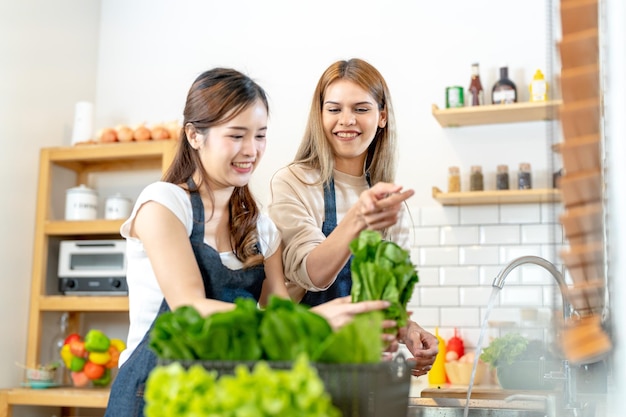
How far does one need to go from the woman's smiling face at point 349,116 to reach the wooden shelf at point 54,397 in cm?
226

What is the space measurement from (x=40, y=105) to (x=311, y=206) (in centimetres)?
296

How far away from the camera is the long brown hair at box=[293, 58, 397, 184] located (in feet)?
6.76

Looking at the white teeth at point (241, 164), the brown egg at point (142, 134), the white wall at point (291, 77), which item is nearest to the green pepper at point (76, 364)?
the white wall at point (291, 77)

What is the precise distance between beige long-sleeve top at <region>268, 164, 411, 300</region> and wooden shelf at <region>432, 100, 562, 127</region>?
6.28 ft

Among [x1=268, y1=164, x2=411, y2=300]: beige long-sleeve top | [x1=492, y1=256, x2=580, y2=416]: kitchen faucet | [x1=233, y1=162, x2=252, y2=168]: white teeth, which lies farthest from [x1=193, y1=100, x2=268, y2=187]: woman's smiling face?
[x1=492, y1=256, x2=580, y2=416]: kitchen faucet

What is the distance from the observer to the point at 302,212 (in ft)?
6.27

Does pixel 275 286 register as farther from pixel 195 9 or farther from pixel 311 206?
pixel 195 9

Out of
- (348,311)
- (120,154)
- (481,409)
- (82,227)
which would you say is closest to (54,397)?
(82,227)

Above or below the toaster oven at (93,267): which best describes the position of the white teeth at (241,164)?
above

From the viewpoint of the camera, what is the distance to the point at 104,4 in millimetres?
4980

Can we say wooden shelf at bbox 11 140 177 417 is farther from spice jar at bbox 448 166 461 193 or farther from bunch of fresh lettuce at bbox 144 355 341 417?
bunch of fresh lettuce at bbox 144 355 341 417

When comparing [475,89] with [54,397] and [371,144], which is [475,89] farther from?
[54,397]

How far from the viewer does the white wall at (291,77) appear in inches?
160

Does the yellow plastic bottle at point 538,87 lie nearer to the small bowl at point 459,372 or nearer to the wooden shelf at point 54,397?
the small bowl at point 459,372
